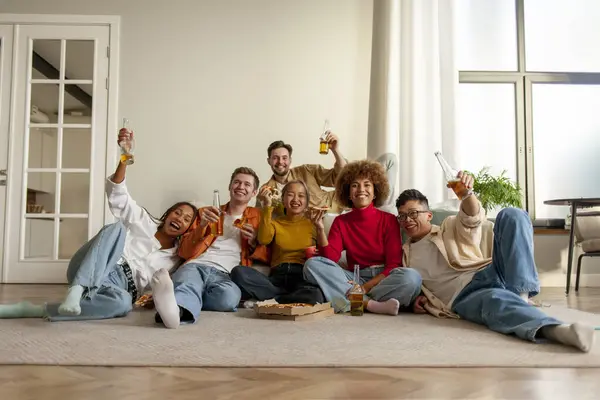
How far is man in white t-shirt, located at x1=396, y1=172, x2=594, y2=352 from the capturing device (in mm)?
1760

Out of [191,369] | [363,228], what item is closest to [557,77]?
[363,228]

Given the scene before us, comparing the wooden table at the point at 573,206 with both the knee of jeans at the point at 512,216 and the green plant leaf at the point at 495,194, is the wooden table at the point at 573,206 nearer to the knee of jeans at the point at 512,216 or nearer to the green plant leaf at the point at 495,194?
the green plant leaf at the point at 495,194

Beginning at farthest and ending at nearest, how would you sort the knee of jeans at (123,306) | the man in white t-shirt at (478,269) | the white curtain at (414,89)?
the white curtain at (414,89)
the knee of jeans at (123,306)
the man in white t-shirt at (478,269)

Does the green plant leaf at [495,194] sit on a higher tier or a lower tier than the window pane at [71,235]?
higher

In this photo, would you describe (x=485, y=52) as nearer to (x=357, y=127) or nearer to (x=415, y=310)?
(x=357, y=127)

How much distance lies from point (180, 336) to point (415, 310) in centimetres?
110

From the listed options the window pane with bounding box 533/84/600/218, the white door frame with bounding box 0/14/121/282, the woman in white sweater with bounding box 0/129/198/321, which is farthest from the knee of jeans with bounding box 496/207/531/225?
the white door frame with bounding box 0/14/121/282

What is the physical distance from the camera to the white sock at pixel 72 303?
1943 mm

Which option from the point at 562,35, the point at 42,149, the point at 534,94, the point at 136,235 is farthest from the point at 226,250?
the point at 562,35

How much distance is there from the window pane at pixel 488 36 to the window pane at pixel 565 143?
38cm

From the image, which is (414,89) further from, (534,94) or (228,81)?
(228,81)

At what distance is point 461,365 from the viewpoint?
1.41 metres

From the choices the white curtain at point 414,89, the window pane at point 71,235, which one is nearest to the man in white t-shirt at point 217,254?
the white curtain at point 414,89

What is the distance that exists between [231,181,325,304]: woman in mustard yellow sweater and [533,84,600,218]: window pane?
2.68m
